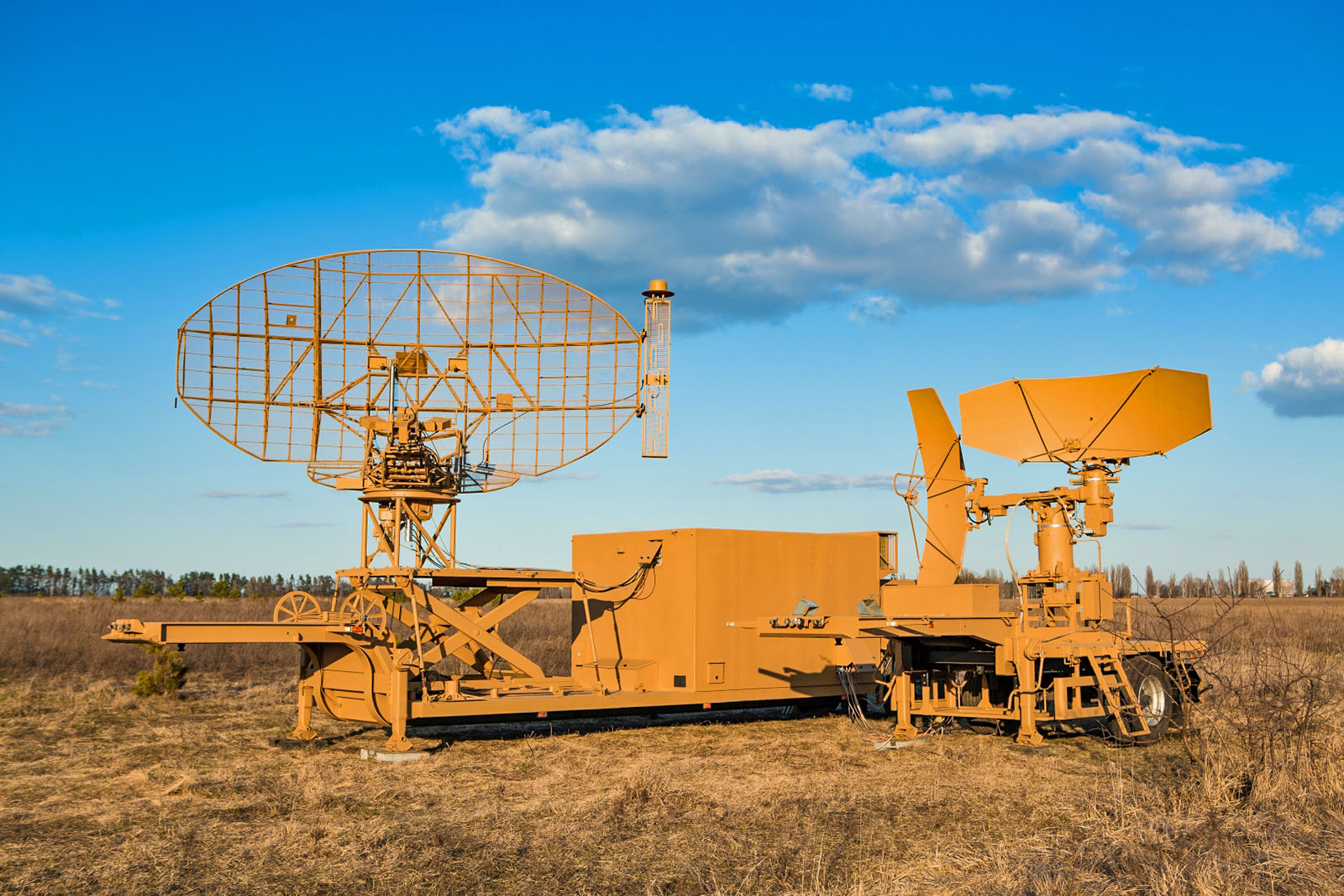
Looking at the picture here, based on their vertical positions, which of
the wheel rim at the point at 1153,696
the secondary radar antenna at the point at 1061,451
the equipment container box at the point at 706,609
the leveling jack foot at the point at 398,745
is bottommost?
the leveling jack foot at the point at 398,745

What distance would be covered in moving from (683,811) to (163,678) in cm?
1249

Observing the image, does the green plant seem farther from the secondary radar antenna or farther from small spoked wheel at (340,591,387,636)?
the secondary radar antenna

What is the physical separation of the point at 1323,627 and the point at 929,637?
29314 mm

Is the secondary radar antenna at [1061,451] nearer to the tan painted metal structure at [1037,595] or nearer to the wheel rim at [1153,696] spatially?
the tan painted metal structure at [1037,595]

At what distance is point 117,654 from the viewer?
24.4 m

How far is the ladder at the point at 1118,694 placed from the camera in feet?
42.7

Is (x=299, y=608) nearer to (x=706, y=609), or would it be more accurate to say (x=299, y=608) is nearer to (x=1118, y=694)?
(x=706, y=609)

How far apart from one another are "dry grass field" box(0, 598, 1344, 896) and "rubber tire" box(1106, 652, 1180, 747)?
0.38m

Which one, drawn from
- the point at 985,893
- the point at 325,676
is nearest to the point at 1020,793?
the point at 985,893

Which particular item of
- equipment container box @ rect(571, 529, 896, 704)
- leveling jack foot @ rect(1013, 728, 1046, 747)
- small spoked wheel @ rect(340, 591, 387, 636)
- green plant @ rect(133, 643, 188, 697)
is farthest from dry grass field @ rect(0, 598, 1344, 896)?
green plant @ rect(133, 643, 188, 697)

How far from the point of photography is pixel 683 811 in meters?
9.23

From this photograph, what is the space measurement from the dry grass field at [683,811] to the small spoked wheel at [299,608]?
1.60m

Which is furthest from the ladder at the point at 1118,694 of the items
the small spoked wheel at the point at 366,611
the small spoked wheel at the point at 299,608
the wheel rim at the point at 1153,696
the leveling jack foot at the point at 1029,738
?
the small spoked wheel at the point at 299,608

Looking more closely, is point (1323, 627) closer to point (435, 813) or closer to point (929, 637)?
point (929, 637)
